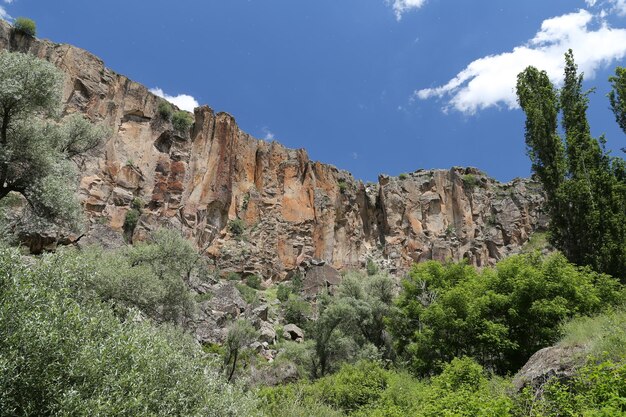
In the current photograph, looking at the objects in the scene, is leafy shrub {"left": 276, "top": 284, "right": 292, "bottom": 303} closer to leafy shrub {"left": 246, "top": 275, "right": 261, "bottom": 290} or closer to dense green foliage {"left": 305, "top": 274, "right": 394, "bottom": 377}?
leafy shrub {"left": 246, "top": 275, "right": 261, "bottom": 290}

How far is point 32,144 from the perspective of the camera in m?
13.8

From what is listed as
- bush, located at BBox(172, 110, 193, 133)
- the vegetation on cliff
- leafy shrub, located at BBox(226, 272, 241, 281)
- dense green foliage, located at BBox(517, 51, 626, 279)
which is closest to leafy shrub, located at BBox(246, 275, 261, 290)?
leafy shrub, located at BBox(226, 272, 241, 281)

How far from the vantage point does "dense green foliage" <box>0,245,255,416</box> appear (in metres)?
6.80

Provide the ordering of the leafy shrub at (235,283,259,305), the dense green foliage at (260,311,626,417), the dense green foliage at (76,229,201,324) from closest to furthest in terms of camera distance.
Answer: the dense green foliage at (260,311,626,417) → the dense green foliage at (76,229,201,324) → the leafy shrub at (235,283,259,305)

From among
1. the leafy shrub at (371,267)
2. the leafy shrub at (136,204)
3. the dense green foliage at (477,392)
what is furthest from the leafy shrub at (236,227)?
the dense green foliage at (477,392)

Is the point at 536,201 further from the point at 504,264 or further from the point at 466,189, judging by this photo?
the point at 504,264

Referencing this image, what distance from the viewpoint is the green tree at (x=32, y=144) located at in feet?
43.6

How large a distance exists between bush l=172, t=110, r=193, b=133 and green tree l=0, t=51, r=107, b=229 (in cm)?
4356

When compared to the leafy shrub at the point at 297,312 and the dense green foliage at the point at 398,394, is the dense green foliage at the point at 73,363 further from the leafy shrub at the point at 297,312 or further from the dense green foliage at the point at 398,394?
the leafy shrub at the point at 297,312

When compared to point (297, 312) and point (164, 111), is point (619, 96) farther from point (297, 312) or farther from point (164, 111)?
point (164, 111)

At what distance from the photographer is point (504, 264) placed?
2052cm

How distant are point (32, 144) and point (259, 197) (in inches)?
1898

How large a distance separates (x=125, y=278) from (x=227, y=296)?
21.0 m

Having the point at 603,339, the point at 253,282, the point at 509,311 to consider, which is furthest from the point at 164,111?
the point at 603,339
